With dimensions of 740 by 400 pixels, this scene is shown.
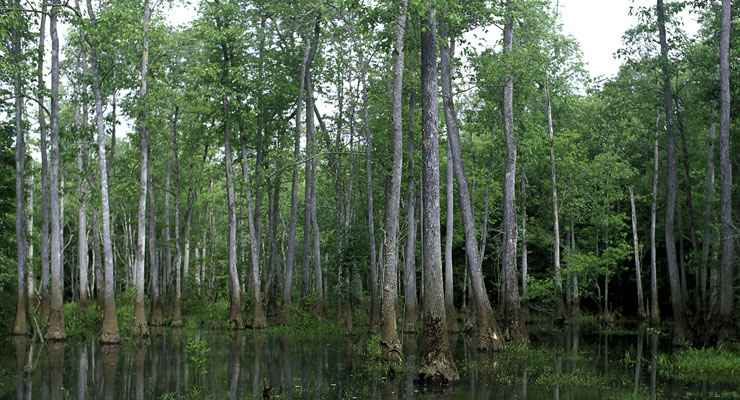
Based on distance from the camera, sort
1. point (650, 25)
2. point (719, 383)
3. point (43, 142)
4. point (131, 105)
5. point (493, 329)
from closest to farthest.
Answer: point (719, 383) → point (493, 329) → point (650, 25) → point (43, 142) → point (131, 105)

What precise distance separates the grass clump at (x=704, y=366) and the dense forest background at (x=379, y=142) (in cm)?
250

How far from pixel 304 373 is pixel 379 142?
704 inches

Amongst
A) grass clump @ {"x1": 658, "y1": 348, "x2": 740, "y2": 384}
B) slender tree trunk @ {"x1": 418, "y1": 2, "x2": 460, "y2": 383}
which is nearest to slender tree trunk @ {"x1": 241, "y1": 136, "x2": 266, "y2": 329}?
slender tree trunk @ {"x1": 418, "y1": 2, "x2": 460, "y2": 383}

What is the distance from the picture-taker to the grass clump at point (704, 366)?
15.1 meters

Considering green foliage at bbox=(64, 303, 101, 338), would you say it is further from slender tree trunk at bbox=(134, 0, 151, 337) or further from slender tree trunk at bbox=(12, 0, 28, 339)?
slender tree trunk at bbox=(134, 0, 151, 337)

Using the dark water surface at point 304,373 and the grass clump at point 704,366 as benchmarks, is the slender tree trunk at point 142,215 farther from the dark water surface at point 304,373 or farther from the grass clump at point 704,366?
the grass clump at point 704,366

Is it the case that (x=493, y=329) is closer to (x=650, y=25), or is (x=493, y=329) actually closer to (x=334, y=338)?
(x=334, y=338)

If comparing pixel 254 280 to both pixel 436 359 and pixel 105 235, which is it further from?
pixel 436 359

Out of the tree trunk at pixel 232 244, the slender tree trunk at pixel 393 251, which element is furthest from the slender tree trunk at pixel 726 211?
the tree trunk at pixel 232 244

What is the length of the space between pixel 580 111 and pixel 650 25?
59.8ft

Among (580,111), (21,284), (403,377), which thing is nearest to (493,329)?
(403,377)

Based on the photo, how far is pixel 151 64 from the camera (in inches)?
1067

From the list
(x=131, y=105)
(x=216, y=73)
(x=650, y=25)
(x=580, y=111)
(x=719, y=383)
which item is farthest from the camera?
(x=580, y=111)

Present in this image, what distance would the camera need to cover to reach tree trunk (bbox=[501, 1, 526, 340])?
22.3 meters
